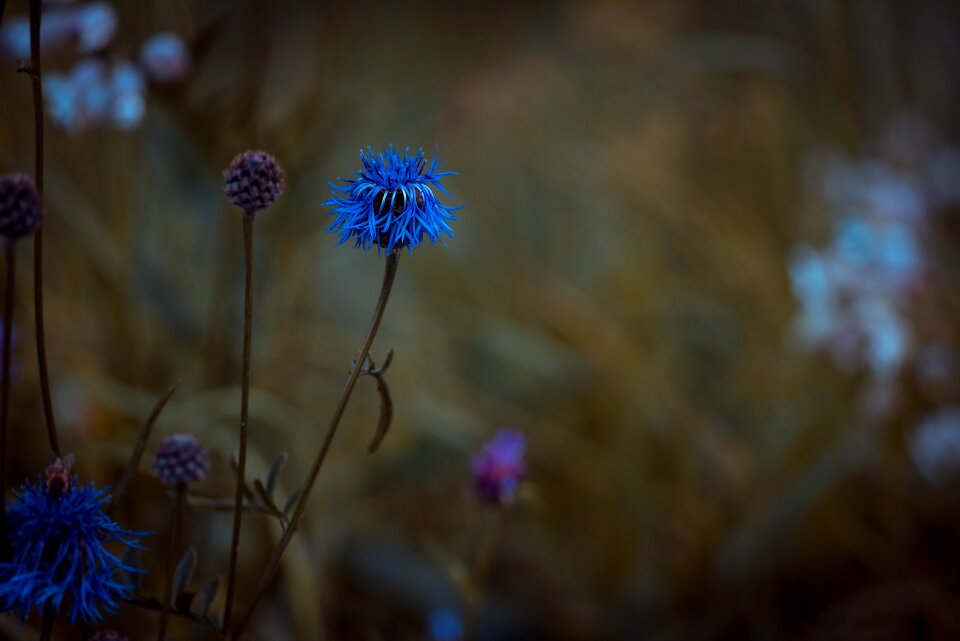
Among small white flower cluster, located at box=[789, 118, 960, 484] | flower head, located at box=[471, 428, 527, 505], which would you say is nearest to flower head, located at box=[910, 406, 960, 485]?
small white flower cluster, located at box=[789, 118, 960, 484]

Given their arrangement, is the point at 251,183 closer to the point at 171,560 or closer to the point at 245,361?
the point at 245,361

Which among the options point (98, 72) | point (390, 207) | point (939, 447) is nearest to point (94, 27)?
point (98, 72)

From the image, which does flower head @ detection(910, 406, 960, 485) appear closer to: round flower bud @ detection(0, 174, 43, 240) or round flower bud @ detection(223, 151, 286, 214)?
round flower bud @ detection(223, 151, 286, 214)

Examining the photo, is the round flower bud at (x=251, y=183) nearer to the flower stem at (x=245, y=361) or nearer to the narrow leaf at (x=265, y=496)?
the flower stem at (x=245, y=361)

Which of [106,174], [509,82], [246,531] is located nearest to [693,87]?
[509,82]

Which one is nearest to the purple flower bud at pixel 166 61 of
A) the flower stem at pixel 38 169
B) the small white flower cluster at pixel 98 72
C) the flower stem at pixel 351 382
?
the small white flower cluster at pixel 98 72

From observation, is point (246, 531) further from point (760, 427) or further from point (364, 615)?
point (760, 427)

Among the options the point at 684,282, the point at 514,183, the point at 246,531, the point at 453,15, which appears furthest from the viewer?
the point at 453,15
